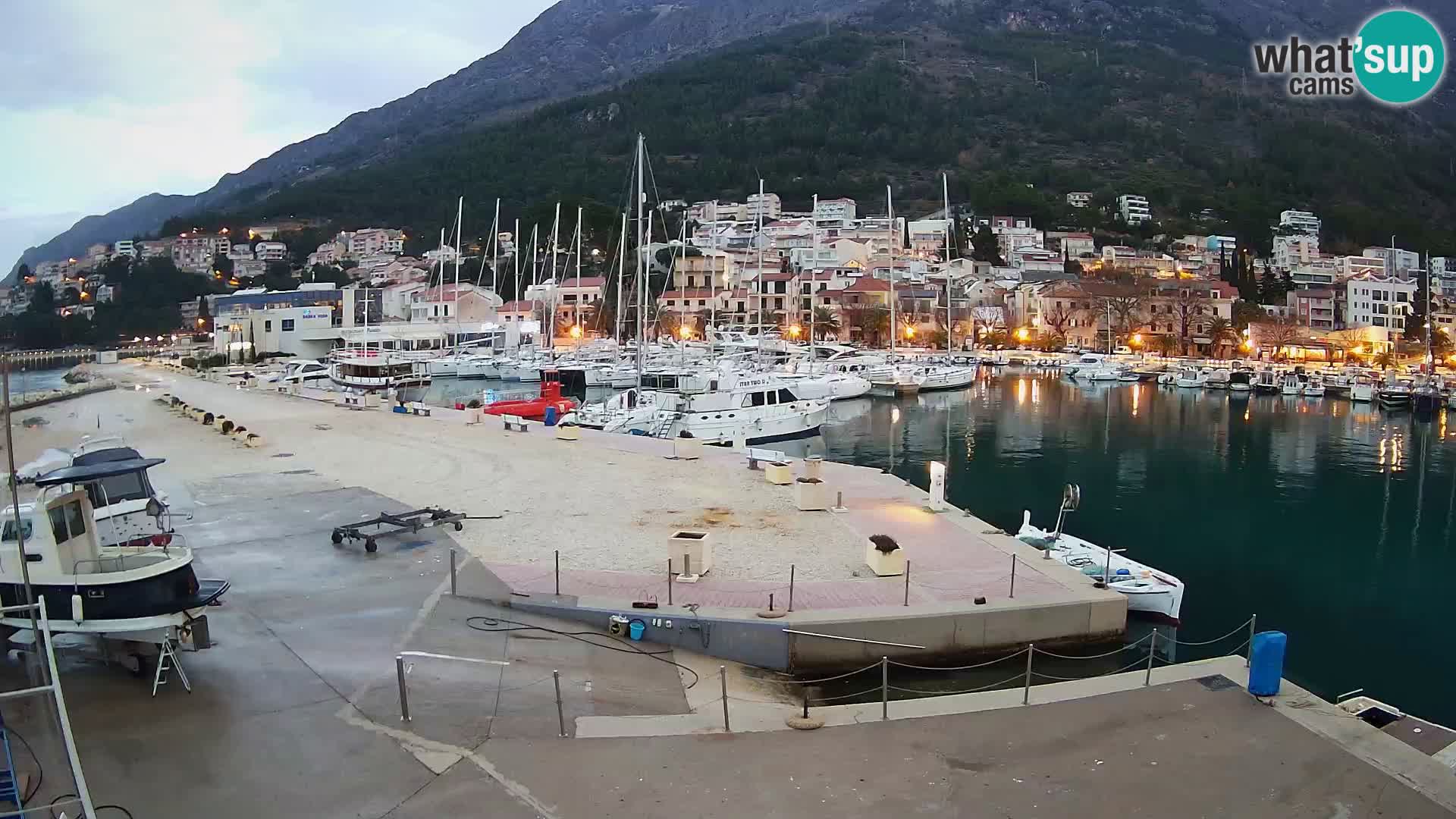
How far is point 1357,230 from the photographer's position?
155 m

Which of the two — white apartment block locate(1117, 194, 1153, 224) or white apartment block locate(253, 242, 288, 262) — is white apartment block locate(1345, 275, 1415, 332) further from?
white apartment block locate(253, 242, 288, 262)

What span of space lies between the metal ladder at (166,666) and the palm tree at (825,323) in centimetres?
8573

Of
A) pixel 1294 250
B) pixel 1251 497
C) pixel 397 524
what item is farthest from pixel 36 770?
pixel 1294 250

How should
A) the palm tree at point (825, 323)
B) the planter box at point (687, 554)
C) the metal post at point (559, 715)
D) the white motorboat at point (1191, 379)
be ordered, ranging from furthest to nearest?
the palm tree at point (825, 323)
the white motorboat at point (1191, 379)
the planter box at point (687, 554)
the metal post at point (559, 715)

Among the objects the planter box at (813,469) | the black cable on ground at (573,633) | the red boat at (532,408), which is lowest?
the black cable on ground at (573,633)

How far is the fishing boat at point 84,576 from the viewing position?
27.4 feet

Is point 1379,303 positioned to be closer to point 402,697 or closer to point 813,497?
point 813,497

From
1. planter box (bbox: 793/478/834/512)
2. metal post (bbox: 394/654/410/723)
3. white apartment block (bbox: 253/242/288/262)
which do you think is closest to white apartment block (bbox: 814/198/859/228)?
white apartment block (bbox: 253/242/288/262)

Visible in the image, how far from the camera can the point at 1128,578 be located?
15.1 meters

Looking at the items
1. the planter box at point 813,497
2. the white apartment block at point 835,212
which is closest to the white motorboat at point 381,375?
the planter box at point 813,497

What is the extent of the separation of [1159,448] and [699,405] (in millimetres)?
18886

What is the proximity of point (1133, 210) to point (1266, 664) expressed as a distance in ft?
533

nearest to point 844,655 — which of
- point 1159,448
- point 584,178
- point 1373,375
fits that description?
point 1159,448

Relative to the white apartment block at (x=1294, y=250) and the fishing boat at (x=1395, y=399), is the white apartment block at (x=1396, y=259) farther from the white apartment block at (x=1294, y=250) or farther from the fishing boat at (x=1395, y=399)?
the fishing boat at (x=1395, y=399)
